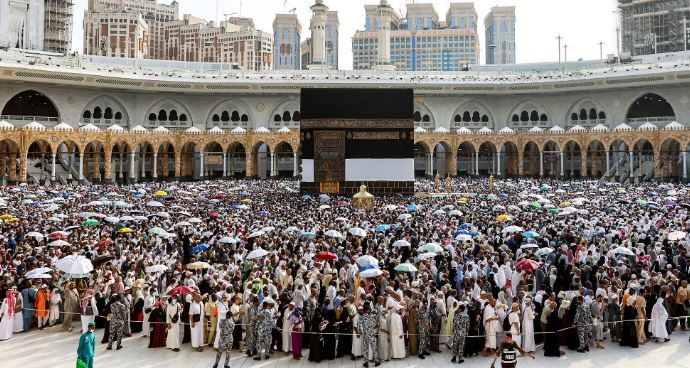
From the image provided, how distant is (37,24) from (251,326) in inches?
1940

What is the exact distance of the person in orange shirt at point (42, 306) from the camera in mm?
9320

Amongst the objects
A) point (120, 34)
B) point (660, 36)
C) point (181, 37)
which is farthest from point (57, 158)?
point (181, 37)

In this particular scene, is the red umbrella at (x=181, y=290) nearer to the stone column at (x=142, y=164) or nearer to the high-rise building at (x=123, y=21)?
the stone column at (x=142, y=164)

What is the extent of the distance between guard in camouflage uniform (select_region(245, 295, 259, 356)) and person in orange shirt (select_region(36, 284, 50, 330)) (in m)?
3.47

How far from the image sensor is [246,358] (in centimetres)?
829

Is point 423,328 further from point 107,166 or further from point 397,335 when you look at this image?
point 107,166

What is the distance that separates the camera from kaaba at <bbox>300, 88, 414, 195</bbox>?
27.2 metres

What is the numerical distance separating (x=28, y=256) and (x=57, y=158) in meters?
30.2

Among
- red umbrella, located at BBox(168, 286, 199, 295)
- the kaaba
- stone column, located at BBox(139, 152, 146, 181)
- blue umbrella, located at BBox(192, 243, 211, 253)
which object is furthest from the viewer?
stone column, located at BBox(139, 152, 146, 181)

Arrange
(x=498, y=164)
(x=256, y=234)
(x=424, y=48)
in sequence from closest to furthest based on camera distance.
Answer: (x=256, y=234) < (x=498, y=164) < (x=424, y=48)

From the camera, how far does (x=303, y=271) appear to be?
1045 cm

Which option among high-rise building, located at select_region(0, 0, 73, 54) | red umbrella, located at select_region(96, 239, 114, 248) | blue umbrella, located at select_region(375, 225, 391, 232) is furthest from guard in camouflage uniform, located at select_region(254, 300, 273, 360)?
high-rise building, located at select_region(0, 0, 73, 54)

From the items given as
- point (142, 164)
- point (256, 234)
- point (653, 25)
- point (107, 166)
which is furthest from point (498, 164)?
point (256, 234)

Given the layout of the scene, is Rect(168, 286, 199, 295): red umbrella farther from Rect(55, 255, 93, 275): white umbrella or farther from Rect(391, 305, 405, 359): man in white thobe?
Rect(391, 305, 405, 359): man in white thobe
